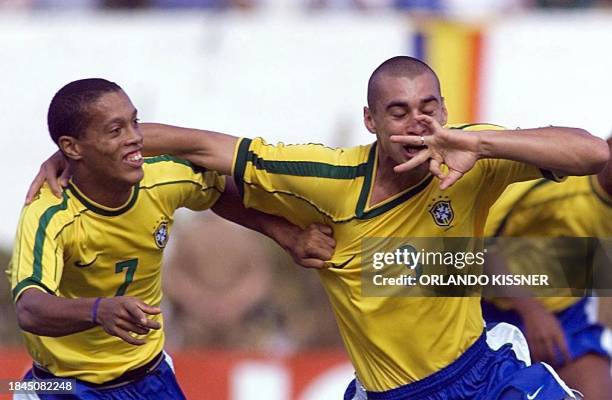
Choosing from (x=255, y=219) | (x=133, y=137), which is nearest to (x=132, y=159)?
(x=133, y=137)

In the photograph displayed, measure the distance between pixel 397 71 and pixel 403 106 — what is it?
0.16 m

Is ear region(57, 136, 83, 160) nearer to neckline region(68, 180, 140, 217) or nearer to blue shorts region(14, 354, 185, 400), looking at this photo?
neckline region(68, 180, 140, 217)

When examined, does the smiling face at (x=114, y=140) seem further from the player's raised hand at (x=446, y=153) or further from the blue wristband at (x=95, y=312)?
the player's raised hand at (x=446, y=153)

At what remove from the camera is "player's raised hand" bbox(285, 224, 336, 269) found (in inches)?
236

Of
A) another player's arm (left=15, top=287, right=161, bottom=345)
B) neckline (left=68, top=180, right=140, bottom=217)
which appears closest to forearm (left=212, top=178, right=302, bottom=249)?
neckline (left=68, top=180, right=140, bottom=217)

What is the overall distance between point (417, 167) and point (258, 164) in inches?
29.3

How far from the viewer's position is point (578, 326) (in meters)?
7.57

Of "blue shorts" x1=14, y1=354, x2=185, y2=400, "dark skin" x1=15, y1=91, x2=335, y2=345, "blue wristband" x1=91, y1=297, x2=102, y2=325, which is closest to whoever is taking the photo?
"blue wristband" x1=91, y1=297, x2=102, y2=325

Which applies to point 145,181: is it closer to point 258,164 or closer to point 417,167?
point 258,164

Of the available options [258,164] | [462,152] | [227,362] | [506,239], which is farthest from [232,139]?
[227,362]

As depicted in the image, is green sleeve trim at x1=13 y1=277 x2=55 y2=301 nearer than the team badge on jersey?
Yes

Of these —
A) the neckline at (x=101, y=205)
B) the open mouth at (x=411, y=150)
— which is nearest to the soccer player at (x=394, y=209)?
the open mouth at (x=411, y=150)

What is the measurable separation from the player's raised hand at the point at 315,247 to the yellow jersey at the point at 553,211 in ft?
4.69

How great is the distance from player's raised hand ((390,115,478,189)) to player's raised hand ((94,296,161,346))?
114cm
